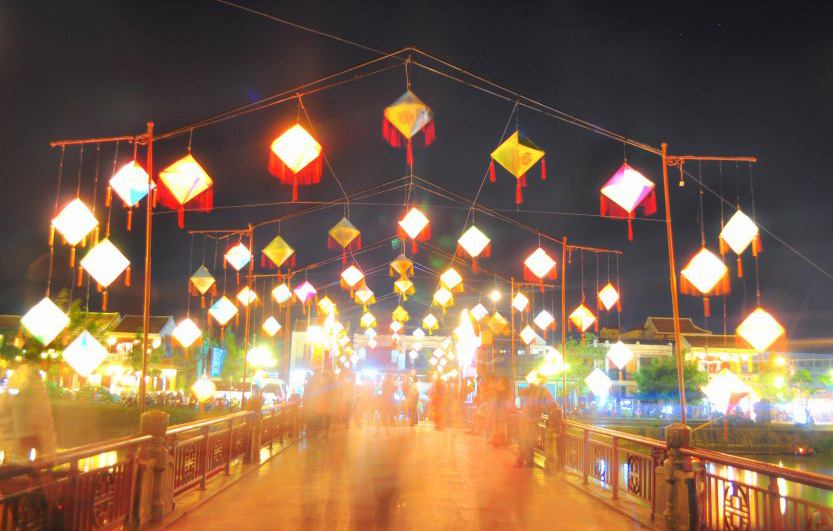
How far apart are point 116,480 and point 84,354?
23.6 feet

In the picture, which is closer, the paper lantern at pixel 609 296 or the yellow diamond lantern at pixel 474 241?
the yellow diamond lantern at pixel 474 241

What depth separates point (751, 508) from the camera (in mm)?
5637

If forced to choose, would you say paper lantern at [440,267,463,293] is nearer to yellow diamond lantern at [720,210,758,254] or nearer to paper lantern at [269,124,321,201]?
yellow diamond lantern at [720,210,758,254]

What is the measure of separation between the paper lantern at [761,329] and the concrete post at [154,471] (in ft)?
30.7

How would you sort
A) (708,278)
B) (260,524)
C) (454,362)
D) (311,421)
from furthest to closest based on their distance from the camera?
1. (454,362)
2. (311,421)
3. (708,278)
4. (260,524)

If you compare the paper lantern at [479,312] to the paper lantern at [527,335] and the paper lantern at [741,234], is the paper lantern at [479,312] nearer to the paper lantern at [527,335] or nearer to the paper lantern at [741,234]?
the paper lantern at [527,335]

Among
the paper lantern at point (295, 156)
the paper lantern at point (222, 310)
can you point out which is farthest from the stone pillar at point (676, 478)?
the paper lantern at point (222, 310)

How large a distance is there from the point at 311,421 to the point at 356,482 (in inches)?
340

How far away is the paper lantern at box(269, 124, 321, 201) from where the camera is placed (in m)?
8.22

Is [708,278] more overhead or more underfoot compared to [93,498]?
more overhead

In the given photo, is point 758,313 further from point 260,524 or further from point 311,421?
point 311,421

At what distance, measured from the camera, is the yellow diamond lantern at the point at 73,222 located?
916 centimetres

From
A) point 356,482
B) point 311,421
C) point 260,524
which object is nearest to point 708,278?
point 356,482

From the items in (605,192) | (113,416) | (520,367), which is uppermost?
(605,192)
